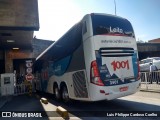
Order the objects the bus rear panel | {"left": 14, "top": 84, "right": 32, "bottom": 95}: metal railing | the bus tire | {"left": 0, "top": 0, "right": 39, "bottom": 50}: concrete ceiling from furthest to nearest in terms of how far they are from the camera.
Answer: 1. {"left": 14, "top": 84, "right": 32, "bottom": 95}: metal railing
2. {"left": 0, "top": 0, "right": 39, "bottom": 50}: concrete ceiling
3. the bus tire
4. the bus rear panel

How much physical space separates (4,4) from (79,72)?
6.73 metres

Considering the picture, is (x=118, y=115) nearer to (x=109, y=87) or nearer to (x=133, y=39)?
(x=109, y=87)

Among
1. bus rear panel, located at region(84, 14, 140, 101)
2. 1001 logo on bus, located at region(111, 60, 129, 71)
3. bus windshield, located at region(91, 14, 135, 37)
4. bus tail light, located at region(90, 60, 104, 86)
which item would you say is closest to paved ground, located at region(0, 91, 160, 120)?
bus rear panel, located at region(84, 14, 140, 101)

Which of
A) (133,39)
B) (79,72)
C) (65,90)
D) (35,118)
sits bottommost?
(35,118)

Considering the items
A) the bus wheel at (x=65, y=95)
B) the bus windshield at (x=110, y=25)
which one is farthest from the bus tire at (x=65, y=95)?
the bus windshield at (x=110, y=25)

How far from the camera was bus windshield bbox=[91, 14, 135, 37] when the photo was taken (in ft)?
29.8

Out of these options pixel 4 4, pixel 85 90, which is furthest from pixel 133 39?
pixel 4 4

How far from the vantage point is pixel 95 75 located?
28.2 feet

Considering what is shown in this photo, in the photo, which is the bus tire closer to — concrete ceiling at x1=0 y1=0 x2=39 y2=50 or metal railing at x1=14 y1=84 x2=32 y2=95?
concrete ceiling at x1=0 y1=0 x2=39 y2=50

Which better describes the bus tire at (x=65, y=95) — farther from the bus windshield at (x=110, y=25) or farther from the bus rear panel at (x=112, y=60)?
the bus windshield at (x=110, y=25)

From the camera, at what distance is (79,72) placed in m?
9.56

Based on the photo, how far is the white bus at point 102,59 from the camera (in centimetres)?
869

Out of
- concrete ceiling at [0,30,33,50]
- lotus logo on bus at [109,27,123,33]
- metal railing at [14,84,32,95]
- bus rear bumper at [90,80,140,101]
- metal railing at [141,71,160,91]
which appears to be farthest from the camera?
metal railing at [14,84,32,95]

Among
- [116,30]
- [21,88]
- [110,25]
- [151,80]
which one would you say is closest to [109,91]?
[116,30]
